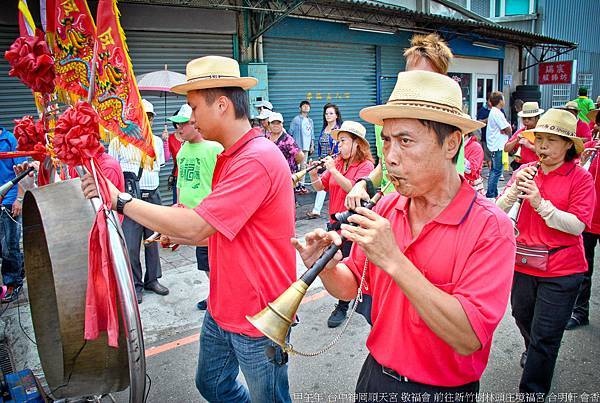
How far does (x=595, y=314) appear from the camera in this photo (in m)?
4.80

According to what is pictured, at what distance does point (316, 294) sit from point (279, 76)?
642 cm

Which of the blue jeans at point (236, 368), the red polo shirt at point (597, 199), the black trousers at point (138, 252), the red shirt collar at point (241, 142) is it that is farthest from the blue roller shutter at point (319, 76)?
the blue jeans at point (236, 368)

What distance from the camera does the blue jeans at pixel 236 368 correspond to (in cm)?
234

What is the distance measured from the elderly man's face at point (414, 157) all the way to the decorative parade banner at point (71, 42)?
1507 millimetres

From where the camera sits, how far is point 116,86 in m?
2.10

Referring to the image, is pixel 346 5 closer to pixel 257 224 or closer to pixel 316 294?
pixel 316 294

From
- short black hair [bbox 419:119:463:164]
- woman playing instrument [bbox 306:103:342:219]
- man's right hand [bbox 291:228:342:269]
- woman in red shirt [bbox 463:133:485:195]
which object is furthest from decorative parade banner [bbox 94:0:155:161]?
woman playing instrument [bbox 306:103:342:219]

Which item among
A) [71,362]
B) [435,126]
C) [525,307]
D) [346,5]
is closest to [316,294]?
[525,307]

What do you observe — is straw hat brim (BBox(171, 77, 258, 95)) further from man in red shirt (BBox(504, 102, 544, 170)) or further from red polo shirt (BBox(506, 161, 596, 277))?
man in red shirt (BBox(504, 102, 544, 170))

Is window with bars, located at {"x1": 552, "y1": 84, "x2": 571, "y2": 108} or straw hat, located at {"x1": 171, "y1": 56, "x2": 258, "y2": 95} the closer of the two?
straw hat, located at {"x1": 171, "y1": 56, "x2": 258, "y2": 95}

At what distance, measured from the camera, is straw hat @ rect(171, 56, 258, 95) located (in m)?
2.41

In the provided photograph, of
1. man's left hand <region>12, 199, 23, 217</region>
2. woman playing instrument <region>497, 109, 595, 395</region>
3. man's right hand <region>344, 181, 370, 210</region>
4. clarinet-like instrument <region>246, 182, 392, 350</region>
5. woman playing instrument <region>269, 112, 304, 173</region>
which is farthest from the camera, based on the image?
woman playing instrument <region>269, 112, 304, 173</region>

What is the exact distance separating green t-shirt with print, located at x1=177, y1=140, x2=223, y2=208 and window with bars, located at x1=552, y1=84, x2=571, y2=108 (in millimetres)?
22799

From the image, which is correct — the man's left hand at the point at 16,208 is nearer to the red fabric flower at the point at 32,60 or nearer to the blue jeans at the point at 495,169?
the red fabric flower at the point at 32,60
